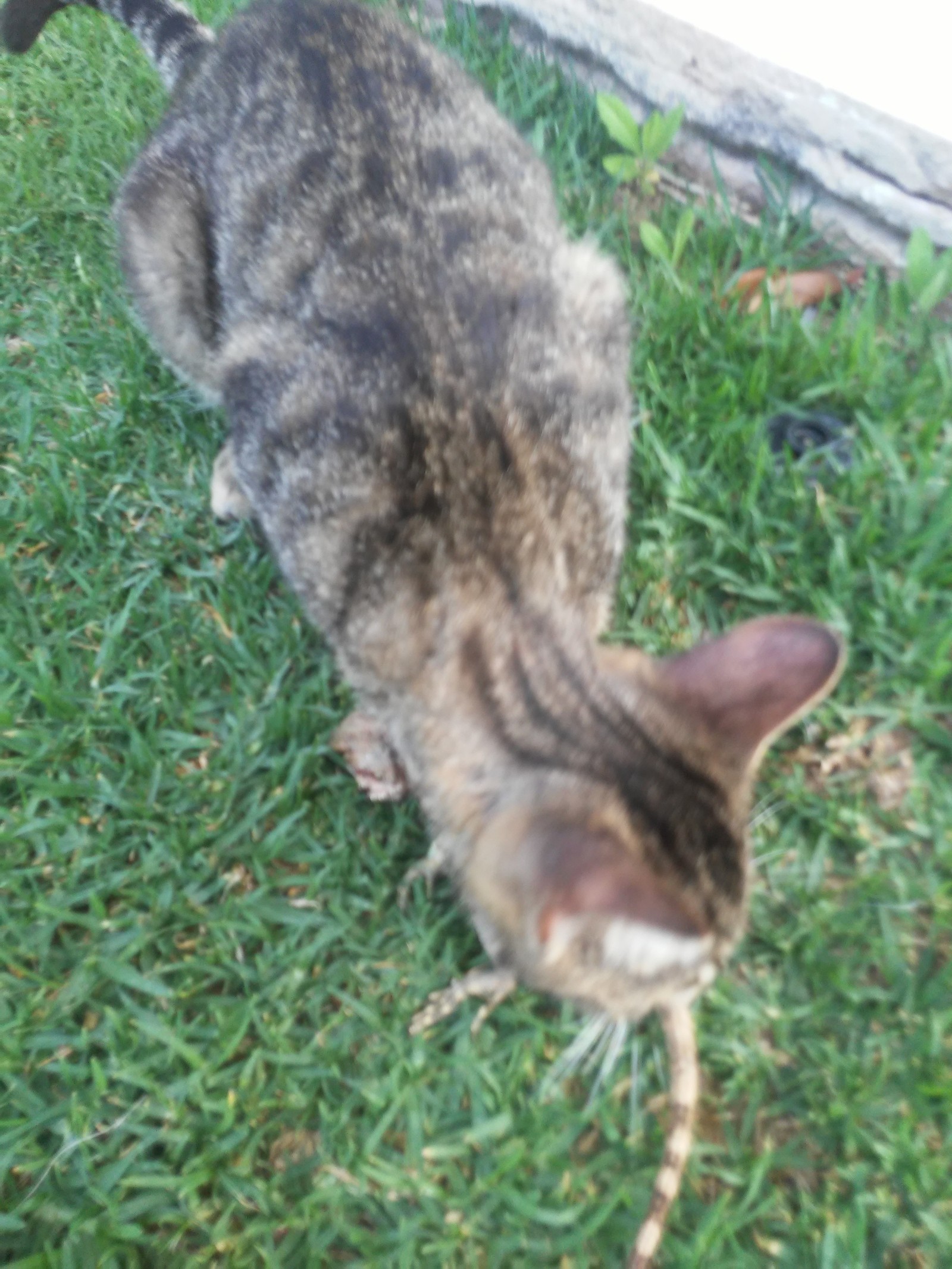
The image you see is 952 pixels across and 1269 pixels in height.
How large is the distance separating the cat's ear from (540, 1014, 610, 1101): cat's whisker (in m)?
0.55

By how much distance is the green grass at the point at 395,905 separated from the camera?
1.54 metres

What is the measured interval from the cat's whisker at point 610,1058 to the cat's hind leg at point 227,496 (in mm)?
1449

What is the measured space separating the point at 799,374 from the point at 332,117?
1248mm

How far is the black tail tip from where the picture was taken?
2.97 meters

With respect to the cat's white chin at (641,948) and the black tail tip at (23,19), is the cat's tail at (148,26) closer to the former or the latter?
the black tail tip at (23,19)

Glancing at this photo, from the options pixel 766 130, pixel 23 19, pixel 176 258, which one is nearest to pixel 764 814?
pixel 766 130

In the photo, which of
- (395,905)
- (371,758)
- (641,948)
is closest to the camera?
(641,948)

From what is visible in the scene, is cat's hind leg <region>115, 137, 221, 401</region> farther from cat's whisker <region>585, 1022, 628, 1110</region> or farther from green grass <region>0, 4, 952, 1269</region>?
cat's whisker <region>585, 1022, 628, 1110</region>

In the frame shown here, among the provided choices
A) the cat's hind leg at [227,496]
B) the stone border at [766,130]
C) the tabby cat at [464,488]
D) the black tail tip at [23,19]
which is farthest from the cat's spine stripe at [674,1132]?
the black tail tip at [23,19]

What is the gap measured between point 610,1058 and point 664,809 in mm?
536

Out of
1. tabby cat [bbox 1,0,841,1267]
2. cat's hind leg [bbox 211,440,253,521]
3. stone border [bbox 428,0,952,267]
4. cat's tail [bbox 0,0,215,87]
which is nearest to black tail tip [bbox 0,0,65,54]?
cat's tail [bbox 0,0,215,87]

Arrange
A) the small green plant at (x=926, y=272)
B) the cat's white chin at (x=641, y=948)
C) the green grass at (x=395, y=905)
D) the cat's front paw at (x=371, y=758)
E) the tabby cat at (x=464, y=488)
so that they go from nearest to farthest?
1. the cat's white chin at (x=641, y=948)
2. the tabby cat at (x=464, y=488)
3. the green grass at (x=395, y=905)
4. the cat's front paw at (x=371, y=758)
5. the small green plant at (x=926, y=272)

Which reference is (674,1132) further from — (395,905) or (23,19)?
(23,19)

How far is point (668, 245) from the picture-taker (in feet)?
8.36
